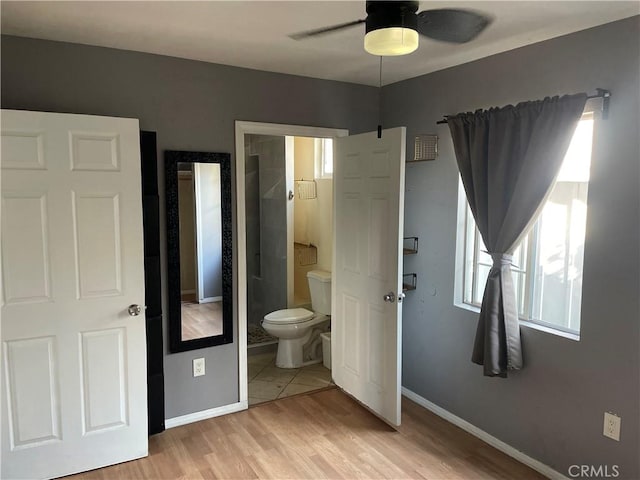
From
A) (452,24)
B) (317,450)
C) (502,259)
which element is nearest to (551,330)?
(502,259)

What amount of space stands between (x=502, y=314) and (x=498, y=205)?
60 cm

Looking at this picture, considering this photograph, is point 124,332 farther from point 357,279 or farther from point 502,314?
point 502,314

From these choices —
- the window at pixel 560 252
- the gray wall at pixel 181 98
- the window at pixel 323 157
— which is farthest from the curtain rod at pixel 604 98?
the window at pixel 323 157

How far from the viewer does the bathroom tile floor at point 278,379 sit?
144 inches

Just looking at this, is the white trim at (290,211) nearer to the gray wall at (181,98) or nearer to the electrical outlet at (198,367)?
the gray wall at (181,98)

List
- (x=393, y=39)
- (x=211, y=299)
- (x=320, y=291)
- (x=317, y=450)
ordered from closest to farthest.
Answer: (x=393, y=39) → (x=317, y=450) → (x=211, y=299) → (x=320, y=291)

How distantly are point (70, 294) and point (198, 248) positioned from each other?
0.81m

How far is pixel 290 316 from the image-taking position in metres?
4.16

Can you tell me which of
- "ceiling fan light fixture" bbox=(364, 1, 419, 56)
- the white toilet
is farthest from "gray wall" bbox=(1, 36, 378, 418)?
"ceiling fan light fixture" bbox=(364, 1, 419, 56)

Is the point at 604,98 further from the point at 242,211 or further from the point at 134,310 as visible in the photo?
the point at 134,310

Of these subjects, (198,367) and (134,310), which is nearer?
(134,310)

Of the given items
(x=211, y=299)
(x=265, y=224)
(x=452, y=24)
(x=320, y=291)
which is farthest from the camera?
(x=265, y=224)

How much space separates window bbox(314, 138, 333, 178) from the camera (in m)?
4.51

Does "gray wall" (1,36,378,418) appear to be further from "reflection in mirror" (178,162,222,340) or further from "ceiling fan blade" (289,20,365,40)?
"ceiling fan blade" (289,20,365,40)
